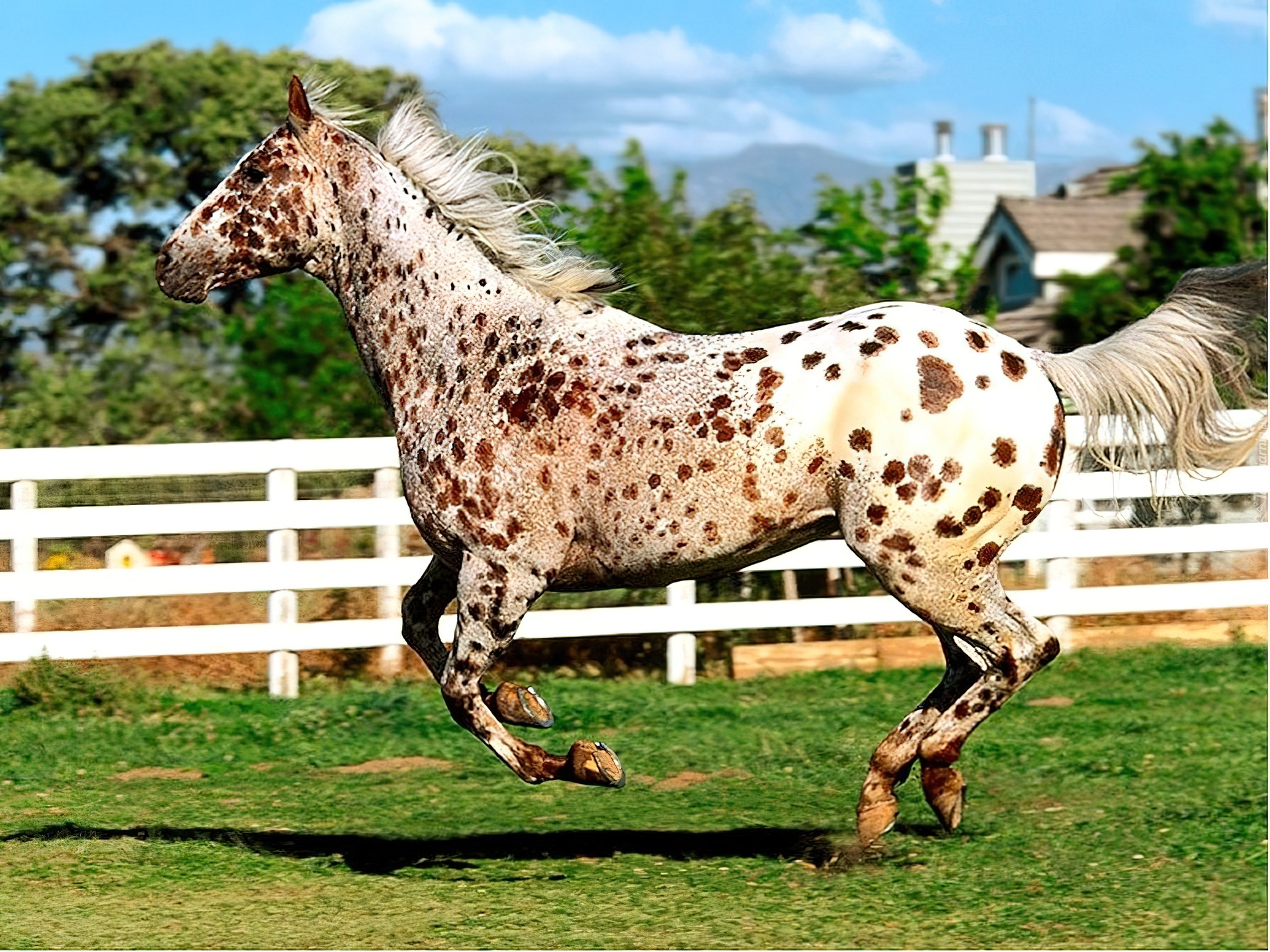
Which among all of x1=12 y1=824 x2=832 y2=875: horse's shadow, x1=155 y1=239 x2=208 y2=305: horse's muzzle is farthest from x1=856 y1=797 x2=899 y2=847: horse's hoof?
x1=155 y1=239 x2=208 y2=305: horse's muzzle

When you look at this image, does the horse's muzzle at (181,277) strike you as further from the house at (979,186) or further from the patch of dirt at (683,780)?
the house at (979,186)

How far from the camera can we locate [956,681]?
5.68m

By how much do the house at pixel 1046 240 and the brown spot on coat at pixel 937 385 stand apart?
22864 mm

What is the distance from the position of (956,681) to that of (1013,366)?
1.10m

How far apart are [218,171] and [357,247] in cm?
1935

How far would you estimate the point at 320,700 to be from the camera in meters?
9.10

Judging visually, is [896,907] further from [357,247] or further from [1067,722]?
[1067,722]

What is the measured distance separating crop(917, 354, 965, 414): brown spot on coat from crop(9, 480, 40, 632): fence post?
5773 millimetres

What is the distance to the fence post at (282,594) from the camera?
30.7 ft

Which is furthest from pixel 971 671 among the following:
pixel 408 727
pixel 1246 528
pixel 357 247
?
pixel 1246 528

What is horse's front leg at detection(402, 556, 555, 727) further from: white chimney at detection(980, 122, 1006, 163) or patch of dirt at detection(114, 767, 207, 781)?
white chimney at detection(980, 122, 1006, 163)

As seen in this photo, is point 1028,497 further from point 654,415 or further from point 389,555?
point 389,555

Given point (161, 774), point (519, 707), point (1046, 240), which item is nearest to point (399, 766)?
point (161, 774)

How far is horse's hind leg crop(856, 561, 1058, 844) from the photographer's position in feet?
17.6
